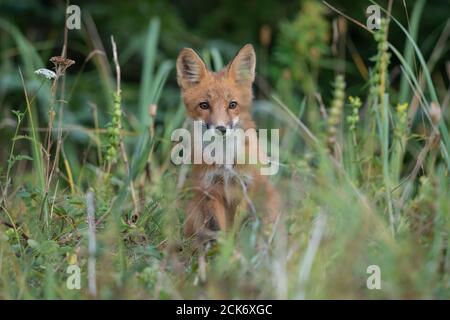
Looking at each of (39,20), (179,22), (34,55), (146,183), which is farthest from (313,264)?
(39,20)

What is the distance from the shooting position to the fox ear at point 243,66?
197 inches

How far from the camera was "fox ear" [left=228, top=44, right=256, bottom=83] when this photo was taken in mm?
5008

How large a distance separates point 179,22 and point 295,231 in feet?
18.6

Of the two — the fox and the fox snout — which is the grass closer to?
the fox

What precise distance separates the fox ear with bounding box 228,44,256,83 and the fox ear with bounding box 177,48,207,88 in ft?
0.67

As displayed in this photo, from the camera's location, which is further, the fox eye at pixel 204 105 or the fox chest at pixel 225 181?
the fox eye at pixel 204 105

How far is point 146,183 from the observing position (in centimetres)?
536

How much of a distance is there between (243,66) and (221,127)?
531 millimetres

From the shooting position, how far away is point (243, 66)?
510 centimetres
